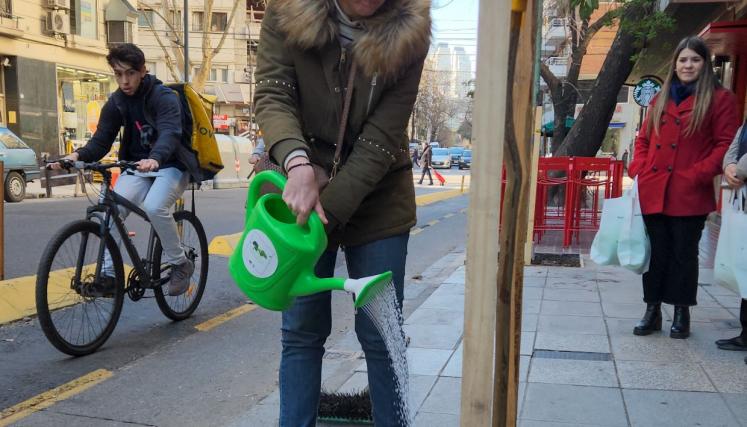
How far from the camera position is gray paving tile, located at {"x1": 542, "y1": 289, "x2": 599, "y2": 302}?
5.48 metres

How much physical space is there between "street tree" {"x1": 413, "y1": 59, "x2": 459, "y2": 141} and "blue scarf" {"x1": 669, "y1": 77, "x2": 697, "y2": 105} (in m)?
57.1

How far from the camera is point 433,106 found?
74.5 m

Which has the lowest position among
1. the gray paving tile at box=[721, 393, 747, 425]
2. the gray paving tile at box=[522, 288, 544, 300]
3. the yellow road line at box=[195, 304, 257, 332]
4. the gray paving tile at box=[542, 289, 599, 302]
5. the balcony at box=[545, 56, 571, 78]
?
the yellow road line at box=[195, 304, 257, 332]

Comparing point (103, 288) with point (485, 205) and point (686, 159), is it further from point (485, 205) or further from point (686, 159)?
point (686, 159)

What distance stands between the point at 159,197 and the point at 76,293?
2.62ft

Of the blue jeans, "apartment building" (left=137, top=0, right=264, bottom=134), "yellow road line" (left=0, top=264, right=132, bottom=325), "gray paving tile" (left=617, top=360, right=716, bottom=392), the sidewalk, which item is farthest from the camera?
"apartment building" (left=137, top=0, right=264, bottom=134)

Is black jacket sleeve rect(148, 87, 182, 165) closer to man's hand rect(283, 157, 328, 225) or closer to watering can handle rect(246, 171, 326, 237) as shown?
watering can handle rect(246, 171, 326, 237)

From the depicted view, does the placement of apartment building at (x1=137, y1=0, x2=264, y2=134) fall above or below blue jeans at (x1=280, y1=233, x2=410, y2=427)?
above

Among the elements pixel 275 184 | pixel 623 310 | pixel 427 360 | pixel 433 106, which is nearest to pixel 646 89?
pixel 623 310

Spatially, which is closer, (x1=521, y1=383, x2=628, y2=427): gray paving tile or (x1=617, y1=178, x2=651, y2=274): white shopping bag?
(x1=521, y1=383, x2=628, y2=427): gray paving tile

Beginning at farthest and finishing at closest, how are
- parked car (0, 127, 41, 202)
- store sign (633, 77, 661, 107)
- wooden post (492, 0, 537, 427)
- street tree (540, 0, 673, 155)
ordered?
1. parked car (0, 127, 41, 202)
2. store sign (633, 77, 661, 107)
3. street tree (540, 0, 673, 155)
4. wooden post (492, 0, 537, 427)

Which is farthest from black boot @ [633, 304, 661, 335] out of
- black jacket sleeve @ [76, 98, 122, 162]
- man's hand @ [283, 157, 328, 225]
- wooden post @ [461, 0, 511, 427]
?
black jacket sleeve @ [76, 98, 122, 162]

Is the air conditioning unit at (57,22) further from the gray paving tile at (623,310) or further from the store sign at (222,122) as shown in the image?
the gray paving tile at (623,310)

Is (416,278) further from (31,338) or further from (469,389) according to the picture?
A: (469,389)
